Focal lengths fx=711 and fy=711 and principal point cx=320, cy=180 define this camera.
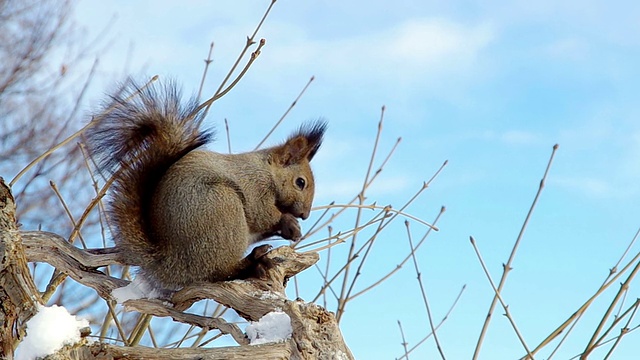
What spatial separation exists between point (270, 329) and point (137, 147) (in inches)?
32.5

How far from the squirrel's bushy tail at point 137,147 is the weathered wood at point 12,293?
15.1 inches

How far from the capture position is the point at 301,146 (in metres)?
2.92

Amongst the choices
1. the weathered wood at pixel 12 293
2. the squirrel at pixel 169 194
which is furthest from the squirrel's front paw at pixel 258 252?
the weathered wood at pixel 12 293

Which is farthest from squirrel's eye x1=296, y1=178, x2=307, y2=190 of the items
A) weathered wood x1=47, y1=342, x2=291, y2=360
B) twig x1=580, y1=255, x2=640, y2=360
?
twig x1=580, y1=255, x2=640, y2=360

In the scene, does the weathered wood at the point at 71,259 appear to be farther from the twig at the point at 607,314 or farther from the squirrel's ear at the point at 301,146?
the twig at the point at 607,314

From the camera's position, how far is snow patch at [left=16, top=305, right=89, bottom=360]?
6.47 ft

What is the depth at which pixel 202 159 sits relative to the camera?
2545mm

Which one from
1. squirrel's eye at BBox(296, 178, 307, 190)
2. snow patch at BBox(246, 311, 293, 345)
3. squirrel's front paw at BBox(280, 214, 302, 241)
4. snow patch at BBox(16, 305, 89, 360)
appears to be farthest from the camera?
squirrel's eye at BBox(296, 178, 307, 190)

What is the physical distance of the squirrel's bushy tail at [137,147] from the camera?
240cm

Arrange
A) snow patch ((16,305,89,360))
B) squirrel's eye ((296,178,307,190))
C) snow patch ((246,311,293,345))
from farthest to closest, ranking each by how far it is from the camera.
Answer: squirrel's eye ((296,178,307,190)) → snow patch ((246,311,293,345)) → snow patch ((16,305,89,360))

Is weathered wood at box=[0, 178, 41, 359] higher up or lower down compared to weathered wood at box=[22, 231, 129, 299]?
lower down

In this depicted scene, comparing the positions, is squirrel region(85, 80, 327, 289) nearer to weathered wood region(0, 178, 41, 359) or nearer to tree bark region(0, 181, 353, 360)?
tree bark region(0, 181, 353, 360)

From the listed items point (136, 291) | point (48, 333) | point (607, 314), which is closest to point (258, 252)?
point (136, 291)

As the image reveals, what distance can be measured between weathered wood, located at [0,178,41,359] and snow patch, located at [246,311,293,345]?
2.09 ft
